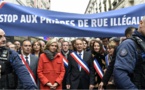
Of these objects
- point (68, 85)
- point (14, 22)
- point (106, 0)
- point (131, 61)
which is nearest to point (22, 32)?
point (14, 22)

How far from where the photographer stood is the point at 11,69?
11.2ft

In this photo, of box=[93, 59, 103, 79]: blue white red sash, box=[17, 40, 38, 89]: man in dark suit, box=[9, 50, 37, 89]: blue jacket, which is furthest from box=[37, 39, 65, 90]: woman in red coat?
box=[9, 50, 37, 89]: blue jacket

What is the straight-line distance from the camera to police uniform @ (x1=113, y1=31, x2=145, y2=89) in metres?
2.81

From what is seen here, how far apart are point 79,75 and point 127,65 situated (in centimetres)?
323

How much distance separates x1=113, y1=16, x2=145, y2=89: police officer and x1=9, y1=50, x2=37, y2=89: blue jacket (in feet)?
3.03

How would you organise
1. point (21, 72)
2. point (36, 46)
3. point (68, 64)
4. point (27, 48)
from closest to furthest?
point (21, 72) < point (27, 48) < point (68, 64) < point (36, 46)

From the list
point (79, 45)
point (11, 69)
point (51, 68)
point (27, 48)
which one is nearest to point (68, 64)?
point (79, 45)

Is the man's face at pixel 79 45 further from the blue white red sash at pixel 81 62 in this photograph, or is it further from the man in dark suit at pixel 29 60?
the man in dark suit at pixel 29 60

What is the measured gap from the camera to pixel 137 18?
5555mm

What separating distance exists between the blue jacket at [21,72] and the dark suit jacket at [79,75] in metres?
2.78

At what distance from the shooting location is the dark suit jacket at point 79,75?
6.03 metres

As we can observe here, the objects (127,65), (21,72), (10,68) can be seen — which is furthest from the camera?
(10,68)

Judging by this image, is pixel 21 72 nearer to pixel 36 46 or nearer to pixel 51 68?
pixel 51 68

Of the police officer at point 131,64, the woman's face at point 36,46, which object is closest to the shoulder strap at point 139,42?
the police officer at point 131,64
